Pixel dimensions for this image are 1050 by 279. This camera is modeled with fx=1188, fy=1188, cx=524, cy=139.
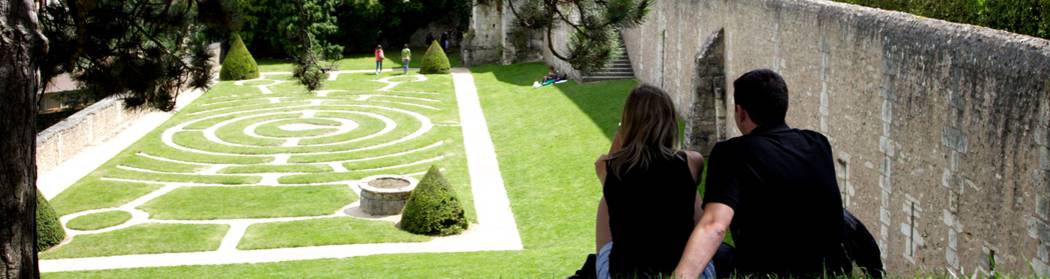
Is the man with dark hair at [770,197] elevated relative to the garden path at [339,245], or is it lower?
elevated

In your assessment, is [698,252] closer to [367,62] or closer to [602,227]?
[602,227]

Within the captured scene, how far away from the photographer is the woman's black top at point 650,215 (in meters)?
4.03

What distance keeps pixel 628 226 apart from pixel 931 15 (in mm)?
8477

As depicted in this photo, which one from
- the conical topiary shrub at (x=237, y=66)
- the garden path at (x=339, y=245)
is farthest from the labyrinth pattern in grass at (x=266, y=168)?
the conical topiary shrub at (x=237, y=66)

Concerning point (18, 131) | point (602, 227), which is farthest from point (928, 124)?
point (18, 131)

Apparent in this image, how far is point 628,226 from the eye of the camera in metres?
4.13

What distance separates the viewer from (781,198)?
3.83 metres

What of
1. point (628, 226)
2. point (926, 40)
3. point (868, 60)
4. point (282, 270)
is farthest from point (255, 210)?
point (628, 226)

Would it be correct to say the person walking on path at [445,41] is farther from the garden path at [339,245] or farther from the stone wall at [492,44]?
the garden path at [339,245]

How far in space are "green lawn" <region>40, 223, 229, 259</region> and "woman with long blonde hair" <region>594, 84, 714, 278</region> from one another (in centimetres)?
1100

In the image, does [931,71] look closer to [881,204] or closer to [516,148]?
[881,204]

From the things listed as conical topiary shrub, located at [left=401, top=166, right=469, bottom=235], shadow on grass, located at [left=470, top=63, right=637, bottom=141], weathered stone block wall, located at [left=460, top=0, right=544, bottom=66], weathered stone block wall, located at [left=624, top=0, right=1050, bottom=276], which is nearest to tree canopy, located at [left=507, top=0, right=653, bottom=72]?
weathered stone block wall, located at [left=624, top=0, right=1050, bottom=276]

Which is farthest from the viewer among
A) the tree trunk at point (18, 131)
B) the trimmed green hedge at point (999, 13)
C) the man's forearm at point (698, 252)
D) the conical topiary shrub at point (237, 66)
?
the conical topiary shrub at point (237, 66)

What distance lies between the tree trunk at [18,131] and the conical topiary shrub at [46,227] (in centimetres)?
792
